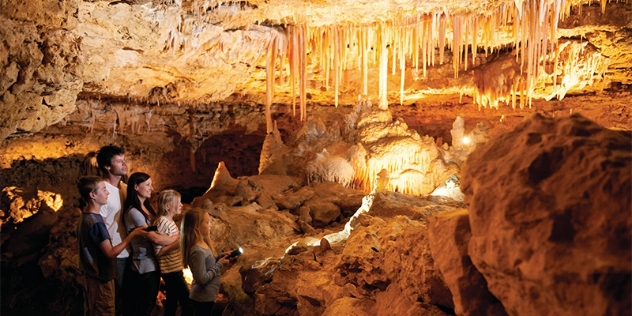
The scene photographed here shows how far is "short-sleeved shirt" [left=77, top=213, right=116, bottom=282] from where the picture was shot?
9.29ft

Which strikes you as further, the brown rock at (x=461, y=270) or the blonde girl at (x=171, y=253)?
the blonde girl at (x=171, y=253)

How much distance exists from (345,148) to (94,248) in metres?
6.45

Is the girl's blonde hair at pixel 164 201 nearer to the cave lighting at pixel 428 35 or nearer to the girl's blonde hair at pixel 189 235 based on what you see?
the girl's blonde hair at pixel 189 235

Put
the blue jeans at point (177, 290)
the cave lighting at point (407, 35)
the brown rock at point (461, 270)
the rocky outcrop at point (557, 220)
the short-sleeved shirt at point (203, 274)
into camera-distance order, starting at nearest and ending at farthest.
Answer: the rocky outcrop at point (557, 220) < the brown rock at point (461, 270) < the short-sleeved shirt at point (203, 274) < the blue jeans at point (177, 290) < the cave lighting at point (407, 35)

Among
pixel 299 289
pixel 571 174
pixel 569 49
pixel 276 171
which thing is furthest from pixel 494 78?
pixel 571 174

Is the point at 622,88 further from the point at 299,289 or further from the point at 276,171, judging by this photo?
the point at 299,289

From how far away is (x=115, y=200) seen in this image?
3189 millimetres

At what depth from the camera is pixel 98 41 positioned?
5516 millimetres

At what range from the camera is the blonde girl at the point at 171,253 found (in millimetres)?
3064

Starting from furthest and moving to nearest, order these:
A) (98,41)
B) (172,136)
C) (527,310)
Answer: (172,136), (98,41), (527,310)

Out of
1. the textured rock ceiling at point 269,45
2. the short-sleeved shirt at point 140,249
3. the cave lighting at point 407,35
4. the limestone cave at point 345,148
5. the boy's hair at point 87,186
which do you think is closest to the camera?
the limestone cave at point 345,148

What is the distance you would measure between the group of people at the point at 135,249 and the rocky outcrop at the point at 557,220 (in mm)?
2009

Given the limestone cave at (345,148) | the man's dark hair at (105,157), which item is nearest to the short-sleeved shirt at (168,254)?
the man's dark hair at (105,157)

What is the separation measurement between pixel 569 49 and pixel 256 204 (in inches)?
238
